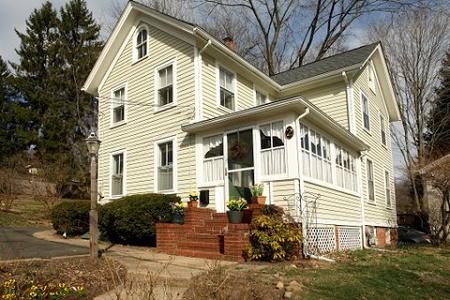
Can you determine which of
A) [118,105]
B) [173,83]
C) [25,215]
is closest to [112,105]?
[118,105]

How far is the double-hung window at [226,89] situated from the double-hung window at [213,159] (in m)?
2.10

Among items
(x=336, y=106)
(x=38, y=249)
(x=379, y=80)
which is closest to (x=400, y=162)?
(x=379, y=80)

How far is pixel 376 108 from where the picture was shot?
18.3 meters

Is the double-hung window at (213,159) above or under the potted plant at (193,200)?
above

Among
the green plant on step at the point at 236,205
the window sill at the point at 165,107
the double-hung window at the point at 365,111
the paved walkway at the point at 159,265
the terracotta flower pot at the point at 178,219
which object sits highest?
the double-hung window at the point at 365,111

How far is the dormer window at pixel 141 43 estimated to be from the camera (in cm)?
1531

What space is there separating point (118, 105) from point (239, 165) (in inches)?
274

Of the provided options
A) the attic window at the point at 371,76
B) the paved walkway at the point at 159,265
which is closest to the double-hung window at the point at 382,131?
→ the attic window at the point at 371,76

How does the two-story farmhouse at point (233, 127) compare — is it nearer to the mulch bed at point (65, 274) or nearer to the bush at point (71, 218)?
the bush at point (71, 218)

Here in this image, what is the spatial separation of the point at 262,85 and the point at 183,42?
3860 millimetres

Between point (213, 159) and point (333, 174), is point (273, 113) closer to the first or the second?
point (213, 159)

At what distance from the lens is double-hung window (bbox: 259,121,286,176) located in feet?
33.7

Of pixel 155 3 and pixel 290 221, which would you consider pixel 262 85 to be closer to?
pixel 290 221

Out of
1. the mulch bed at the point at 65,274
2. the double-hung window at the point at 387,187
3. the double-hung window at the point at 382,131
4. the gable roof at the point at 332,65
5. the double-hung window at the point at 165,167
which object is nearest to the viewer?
the mulch bed at the point at 65,274
